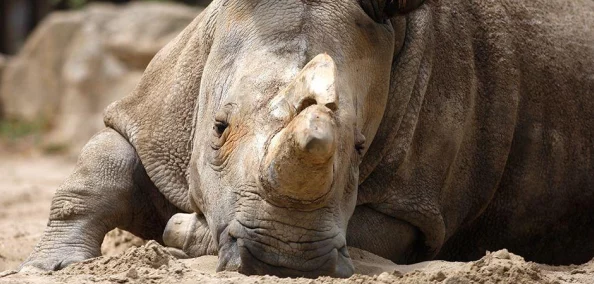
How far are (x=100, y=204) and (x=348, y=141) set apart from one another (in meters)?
1.59

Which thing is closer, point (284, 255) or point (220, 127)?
point (284, 255)

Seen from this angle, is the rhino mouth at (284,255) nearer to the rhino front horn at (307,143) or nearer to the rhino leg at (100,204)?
the rhino front horn at (307,143)

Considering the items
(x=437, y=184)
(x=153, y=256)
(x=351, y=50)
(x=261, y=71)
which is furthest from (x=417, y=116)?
(x=153, y=256)

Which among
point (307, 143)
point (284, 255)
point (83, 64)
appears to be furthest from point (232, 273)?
point (83, 64)

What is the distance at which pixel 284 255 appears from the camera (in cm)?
400

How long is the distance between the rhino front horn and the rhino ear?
0.89 m

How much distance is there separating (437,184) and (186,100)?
3.85 ft

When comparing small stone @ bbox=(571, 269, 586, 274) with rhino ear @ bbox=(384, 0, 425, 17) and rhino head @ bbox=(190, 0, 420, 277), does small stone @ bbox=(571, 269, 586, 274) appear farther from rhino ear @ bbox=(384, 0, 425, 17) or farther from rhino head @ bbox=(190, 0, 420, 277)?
rhino ear @ bbox=(384, 0, 425, 17)

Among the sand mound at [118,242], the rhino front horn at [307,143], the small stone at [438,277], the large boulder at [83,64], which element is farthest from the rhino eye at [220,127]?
the large boulder at [83,64]

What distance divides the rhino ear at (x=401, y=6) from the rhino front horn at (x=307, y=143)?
2.91 ft

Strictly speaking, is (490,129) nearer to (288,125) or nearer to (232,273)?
(232,273)

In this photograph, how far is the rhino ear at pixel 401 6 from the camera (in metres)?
4.71

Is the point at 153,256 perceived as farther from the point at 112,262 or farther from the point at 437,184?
the point at 437,184

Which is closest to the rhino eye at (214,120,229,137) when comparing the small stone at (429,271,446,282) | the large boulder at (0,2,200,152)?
the small stone at (429,271,446,282)
